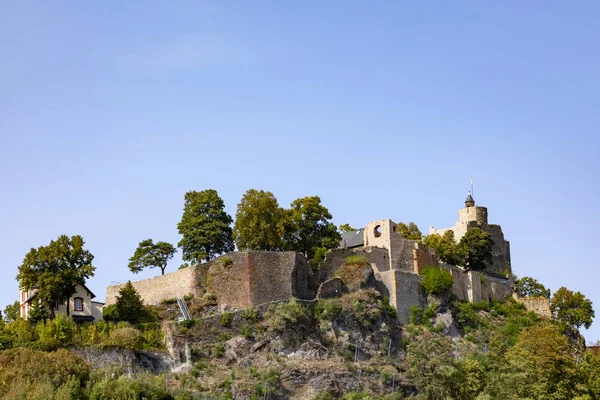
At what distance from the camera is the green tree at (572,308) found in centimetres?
7612

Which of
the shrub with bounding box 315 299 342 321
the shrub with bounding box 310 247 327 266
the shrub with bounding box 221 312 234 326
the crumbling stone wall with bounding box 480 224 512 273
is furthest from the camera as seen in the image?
the crumbling stone wall with bounding box 480 224 512 273

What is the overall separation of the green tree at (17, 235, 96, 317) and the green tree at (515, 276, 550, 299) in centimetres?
3340

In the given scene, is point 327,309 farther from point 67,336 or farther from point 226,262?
point 67,336

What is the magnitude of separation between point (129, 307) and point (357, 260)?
1372 cm

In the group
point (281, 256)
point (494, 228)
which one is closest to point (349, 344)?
point (281, 256)

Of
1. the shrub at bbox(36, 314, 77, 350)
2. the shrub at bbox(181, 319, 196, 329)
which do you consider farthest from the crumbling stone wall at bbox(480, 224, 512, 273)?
the shrub at bbox(36, 314, 77, 350)

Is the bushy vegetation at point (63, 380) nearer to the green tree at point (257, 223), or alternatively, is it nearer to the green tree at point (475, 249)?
the green tree at point (257, 223)

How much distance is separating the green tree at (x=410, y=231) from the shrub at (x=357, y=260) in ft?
40.6

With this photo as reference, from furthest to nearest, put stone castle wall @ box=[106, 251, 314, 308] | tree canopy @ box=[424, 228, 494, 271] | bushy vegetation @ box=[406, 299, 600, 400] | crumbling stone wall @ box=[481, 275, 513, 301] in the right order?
tree canopy @ box=[424, 228, 494, 271] < crumbling stone wall @ box=[481, 275, 513, 301] < stone castle wall @ box=[106, 251, 314, 308] < bushy vegetation @ box=[406, 299, 600, 400]

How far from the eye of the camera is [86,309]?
63500mm

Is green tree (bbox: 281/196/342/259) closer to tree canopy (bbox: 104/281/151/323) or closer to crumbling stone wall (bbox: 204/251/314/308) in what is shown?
crumbling stone wall (bbox: 204/251/314/308)

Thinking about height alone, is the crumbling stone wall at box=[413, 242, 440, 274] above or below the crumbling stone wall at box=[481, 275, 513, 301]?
above

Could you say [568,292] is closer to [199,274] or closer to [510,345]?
[510,345]

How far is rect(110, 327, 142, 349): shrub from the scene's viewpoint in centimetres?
5703
